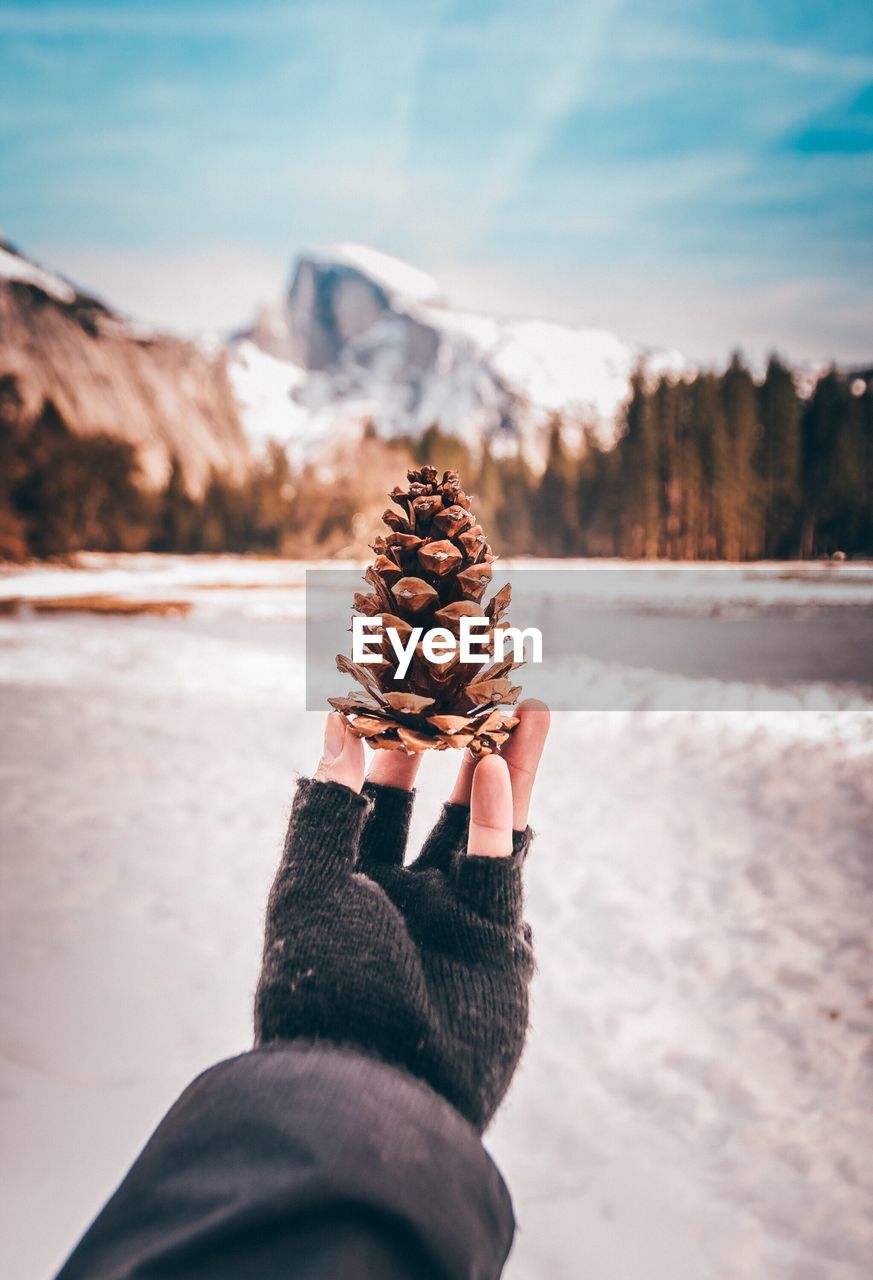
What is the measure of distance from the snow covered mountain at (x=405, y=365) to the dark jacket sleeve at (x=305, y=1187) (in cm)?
1377

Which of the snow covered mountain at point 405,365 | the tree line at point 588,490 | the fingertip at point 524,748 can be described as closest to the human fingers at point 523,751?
the fingertip at point 524,748

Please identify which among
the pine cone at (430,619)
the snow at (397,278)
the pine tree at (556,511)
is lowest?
the pine cone at (430,619)

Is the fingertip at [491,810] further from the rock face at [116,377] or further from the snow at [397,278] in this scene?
the snow at [397,278]

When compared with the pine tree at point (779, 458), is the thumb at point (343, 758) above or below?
below

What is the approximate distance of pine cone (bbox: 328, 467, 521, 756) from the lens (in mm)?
927

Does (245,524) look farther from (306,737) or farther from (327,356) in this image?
(327,356)

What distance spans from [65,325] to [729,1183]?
75.6ft

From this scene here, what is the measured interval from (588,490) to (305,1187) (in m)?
14.0

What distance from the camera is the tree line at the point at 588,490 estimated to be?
832cm

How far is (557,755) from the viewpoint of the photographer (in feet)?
16.5

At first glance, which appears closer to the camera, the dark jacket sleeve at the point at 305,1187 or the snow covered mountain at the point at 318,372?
the dark jacket sleeve at the point at 305,1187

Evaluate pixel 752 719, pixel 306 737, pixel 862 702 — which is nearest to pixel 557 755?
pixel 752 719

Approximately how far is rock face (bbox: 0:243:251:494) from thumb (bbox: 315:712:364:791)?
13769 millimetres

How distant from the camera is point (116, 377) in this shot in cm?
2370
